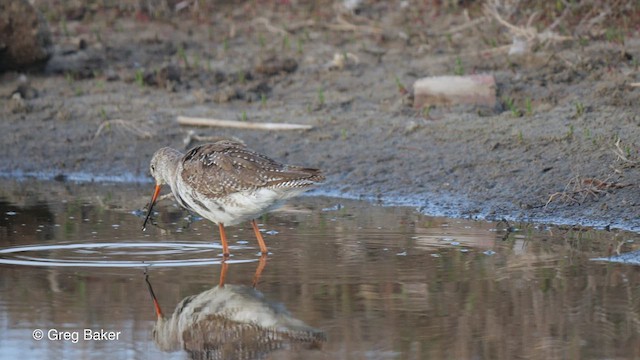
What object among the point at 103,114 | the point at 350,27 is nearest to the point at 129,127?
the point at 103,114

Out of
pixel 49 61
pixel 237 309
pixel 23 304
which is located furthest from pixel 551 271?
pixel 49 61

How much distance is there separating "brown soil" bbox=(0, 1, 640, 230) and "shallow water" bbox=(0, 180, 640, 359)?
27.5 inches

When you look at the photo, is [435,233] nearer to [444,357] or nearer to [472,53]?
[444,357]

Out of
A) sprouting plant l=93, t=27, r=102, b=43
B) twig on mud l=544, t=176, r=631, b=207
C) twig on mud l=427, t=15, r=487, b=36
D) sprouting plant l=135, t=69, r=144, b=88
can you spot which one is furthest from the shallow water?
sprouting plant l=93, t=27, r=102, b=43

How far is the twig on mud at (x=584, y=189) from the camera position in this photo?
9.50 metres

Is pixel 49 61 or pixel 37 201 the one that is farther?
pixel 49 61

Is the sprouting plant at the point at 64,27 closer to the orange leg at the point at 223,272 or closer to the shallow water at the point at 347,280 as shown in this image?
the shallow water at the point at 347,280

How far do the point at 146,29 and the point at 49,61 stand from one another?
1.57 metres

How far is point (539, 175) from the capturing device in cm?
1017

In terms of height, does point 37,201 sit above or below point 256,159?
below

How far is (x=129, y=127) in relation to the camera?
41.2 ft

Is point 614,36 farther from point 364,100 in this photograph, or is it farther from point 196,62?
point 196,62

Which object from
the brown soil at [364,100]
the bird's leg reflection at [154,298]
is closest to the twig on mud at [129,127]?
the brown soil at [364,100]

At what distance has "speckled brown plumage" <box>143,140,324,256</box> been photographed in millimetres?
8404
